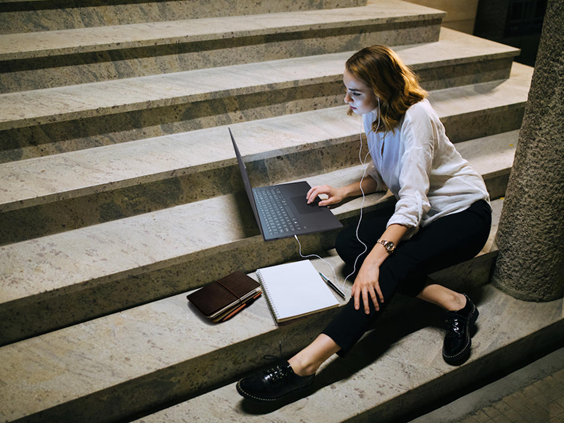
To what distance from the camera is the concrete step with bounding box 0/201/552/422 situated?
1.45 metres

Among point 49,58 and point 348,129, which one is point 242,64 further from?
point 49,58

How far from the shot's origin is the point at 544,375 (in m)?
1.90

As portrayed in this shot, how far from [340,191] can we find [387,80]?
0.58 meters

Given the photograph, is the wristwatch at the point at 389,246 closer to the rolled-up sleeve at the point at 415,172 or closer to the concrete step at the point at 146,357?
the rolled-up sleeve at the point at 415,172

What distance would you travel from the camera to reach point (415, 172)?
164cm

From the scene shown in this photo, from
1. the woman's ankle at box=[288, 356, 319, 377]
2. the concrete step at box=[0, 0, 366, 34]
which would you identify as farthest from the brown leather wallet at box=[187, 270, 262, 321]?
Answer: the concrete step at box=[0, 0, 366, 34]

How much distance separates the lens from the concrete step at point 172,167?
6.08 ft

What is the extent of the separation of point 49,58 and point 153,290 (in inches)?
55.1

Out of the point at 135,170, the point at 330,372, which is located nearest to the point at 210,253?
the point at 135,170

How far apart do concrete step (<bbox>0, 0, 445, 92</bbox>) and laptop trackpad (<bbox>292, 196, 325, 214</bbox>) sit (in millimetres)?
1168

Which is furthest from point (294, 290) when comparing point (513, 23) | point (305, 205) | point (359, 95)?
point (513, 23)

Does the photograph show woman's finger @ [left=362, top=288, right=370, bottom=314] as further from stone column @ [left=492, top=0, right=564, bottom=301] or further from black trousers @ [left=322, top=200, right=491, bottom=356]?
stone column @ [left=492, top=0, right=564, bottom=301]

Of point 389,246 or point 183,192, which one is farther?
point 183,192

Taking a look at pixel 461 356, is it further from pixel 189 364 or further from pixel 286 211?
pixel 189 364
